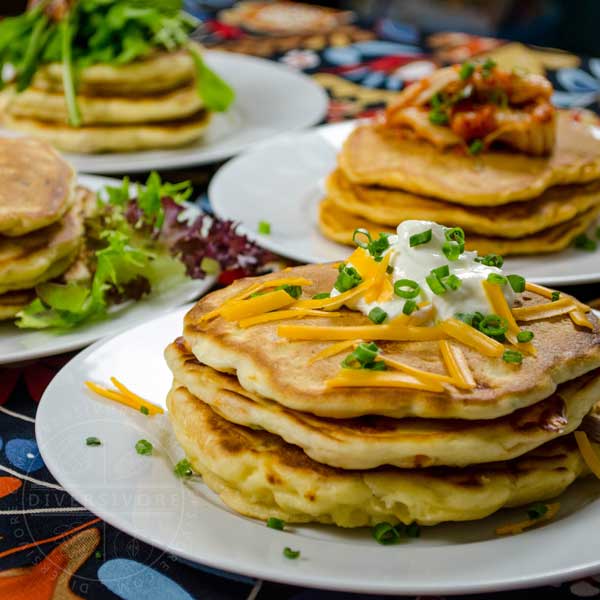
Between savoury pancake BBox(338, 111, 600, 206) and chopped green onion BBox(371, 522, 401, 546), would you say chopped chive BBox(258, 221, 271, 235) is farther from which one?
chopped green onion BBox(371, 522, 401, 546)

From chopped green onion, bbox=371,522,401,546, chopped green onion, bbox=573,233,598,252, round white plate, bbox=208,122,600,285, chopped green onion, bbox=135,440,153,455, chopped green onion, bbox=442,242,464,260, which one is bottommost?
round white plate, bbox=208,122,600,285

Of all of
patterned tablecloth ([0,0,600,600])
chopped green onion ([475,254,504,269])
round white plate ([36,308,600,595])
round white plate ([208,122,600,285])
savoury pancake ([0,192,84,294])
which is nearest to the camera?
round white plate ([36,308,600,595])

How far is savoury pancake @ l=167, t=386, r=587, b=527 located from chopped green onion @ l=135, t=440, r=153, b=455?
123 millimetres

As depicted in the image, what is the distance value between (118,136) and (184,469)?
2694 mm

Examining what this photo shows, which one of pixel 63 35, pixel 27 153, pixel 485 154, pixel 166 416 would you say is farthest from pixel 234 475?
A: pixel 63 35

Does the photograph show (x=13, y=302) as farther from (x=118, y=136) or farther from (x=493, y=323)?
(x=118, y=136)

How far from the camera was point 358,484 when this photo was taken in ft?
6.31

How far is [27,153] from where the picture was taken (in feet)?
11.2

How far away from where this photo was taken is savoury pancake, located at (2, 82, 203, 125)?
4566 millimetres

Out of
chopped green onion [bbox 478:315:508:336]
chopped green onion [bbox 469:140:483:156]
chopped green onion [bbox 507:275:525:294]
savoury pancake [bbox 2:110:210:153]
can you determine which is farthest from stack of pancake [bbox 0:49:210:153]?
chopped green onion [bbox 478:315:508:336]

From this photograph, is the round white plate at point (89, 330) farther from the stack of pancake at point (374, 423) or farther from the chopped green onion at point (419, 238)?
the chopped green onion at point (419, 238)

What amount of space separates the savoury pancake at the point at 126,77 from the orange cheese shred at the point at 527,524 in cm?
318

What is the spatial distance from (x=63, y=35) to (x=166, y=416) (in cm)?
282

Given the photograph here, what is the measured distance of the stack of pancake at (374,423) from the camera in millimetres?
1871
